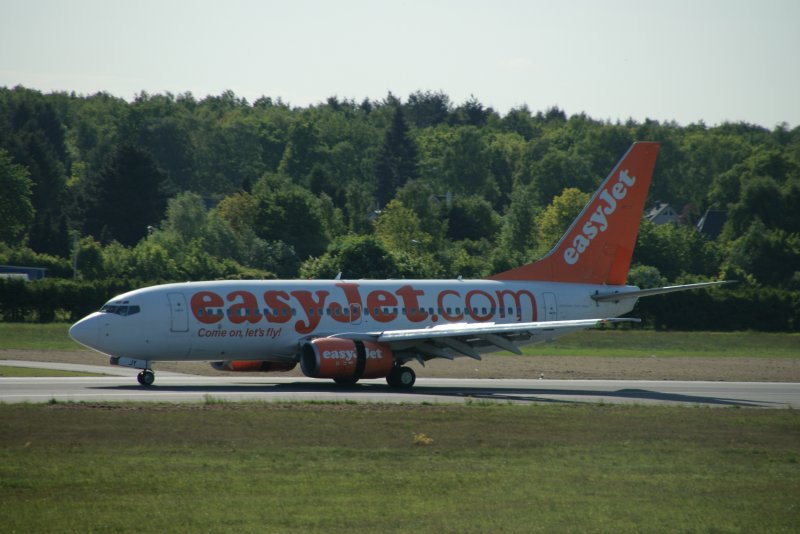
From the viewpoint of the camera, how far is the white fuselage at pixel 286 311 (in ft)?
138

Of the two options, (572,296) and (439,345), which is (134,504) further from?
(572,296)

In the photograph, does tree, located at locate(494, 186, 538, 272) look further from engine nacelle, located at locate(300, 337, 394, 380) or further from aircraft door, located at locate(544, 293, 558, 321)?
engine nacelle, located at locate(300, 337, 394, 380)

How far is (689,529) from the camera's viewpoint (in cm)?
2047

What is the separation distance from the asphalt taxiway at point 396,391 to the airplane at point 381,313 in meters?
1.12

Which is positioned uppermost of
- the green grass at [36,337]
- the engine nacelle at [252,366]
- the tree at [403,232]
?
the tree at [403,232]

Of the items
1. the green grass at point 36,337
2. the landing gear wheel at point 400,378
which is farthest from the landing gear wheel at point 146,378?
the green grass at point 36,337

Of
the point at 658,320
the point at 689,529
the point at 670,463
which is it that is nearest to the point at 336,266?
the point at 658,320

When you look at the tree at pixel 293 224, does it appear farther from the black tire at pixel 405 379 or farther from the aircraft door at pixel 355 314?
the black tire at pixel 405 379

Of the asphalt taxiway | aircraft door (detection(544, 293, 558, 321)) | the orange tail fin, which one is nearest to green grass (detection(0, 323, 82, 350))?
the asphalt taxiway

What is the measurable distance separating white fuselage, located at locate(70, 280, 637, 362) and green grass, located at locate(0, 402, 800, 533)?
7490mm

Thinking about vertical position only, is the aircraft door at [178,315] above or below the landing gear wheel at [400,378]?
above

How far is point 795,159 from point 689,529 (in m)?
149

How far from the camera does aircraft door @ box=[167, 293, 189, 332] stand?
139 ft

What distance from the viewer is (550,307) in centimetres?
4956
